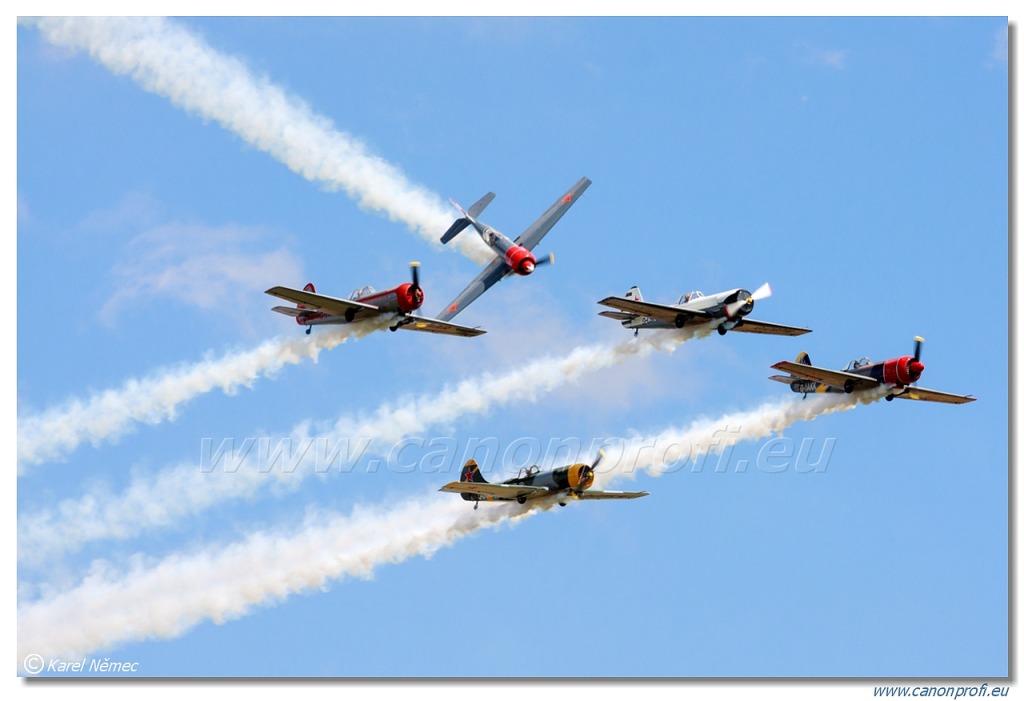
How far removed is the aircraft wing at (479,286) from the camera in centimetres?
7444

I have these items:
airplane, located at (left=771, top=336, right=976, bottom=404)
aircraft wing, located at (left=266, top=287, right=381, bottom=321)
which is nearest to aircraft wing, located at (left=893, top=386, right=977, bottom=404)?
airplane, located at (left=771, top=336, right=976, bottom=404)

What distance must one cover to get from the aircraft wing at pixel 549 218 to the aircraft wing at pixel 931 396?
48.4 feet

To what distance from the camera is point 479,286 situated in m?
74.8

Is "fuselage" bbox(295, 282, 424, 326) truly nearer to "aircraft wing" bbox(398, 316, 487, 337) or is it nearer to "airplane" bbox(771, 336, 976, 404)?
"aircraft wing" bbox(398, 316, 487, 337)

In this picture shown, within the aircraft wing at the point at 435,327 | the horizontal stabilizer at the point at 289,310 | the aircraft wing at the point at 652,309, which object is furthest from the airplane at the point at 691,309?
the horizontal stabilizer at the point at 289,310

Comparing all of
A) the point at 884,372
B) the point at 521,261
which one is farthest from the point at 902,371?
the point at 521,261

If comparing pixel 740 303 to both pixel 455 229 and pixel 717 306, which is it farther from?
pixel 455 229

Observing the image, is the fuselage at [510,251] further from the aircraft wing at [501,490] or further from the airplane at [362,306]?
the aircraft wing at [501,490]

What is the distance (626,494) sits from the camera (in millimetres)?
71375

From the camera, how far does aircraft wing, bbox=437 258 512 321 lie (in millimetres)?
74438

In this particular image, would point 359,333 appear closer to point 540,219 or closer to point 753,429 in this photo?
point 540,219

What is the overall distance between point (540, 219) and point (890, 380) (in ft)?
48.7

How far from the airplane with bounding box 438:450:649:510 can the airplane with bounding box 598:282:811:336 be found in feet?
21.4

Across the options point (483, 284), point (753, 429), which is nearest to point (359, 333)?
point (483, 284)
